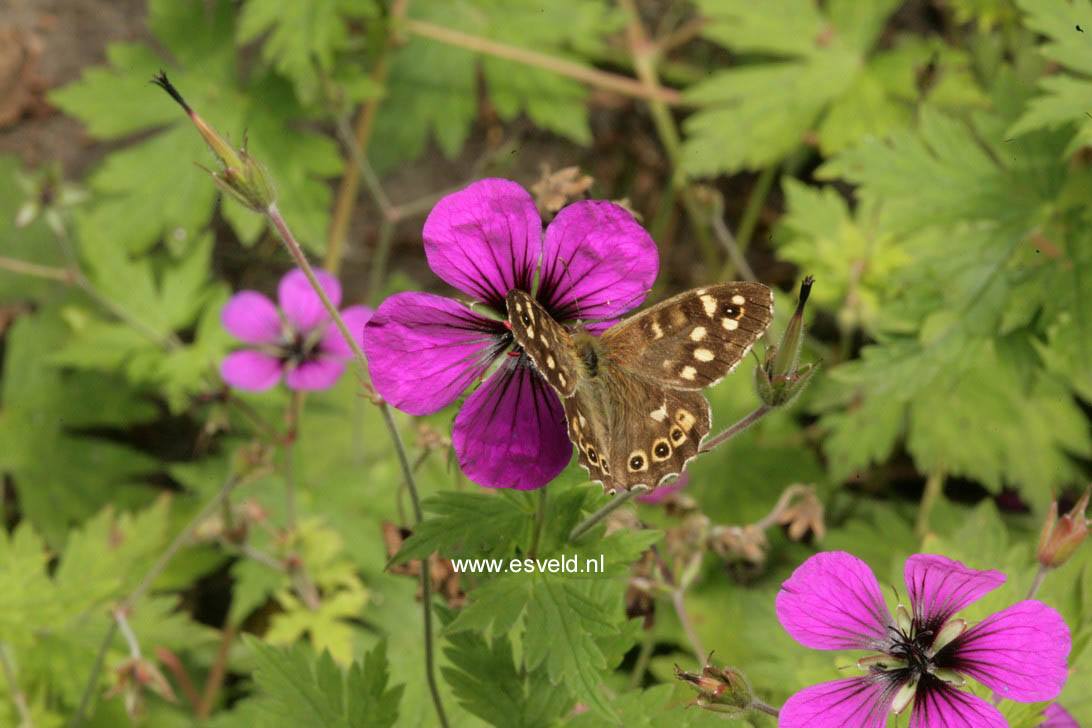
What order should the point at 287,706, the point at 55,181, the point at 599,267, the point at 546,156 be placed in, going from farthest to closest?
the point at 546,156 < the point at 55,181 < the point at 287,706 < the point at 599,267

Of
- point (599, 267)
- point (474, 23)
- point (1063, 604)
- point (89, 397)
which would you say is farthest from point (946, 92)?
point (89, 397)

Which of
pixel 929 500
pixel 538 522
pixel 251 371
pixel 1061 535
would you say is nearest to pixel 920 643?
pixel 1061 535

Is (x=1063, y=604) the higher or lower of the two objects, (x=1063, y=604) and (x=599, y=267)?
the lower

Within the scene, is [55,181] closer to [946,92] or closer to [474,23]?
[474,23]

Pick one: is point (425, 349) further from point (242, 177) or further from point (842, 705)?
point (842, 705)

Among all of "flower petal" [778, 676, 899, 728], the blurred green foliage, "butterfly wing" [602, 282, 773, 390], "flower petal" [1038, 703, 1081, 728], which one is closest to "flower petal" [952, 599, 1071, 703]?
"flower petal" [778, 676, 899, 728]

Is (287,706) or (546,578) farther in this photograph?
(287,706)

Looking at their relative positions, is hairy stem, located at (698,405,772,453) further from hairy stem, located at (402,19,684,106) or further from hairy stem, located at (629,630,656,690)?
hairy stem, located at (402,19,684,106)
